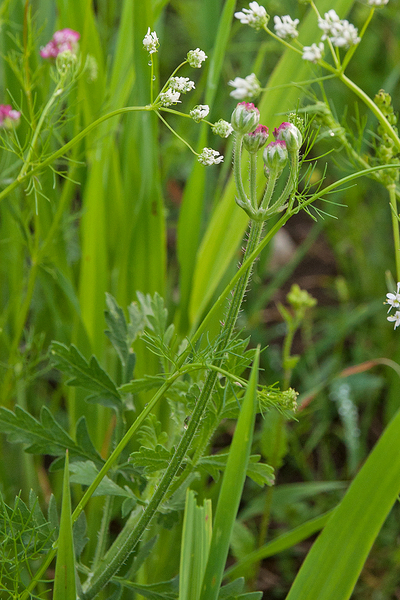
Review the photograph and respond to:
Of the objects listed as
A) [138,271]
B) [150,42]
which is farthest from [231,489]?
[138,271]

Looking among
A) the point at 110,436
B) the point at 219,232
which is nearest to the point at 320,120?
the point at 219,232

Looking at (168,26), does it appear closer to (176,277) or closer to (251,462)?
(176,277)

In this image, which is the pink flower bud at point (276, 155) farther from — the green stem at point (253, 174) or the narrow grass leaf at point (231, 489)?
the narrow grass leaf at point (231, 489)

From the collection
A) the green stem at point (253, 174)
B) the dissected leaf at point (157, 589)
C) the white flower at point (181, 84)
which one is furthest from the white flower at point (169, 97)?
the dissected leaf at point (157, 589)

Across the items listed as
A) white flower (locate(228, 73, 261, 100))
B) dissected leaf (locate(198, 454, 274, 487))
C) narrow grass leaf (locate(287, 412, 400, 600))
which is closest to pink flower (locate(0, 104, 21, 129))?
white flower (locate(228, 73, 261, 100))

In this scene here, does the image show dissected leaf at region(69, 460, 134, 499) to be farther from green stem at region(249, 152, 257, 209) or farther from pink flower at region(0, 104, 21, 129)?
pink flower at region(0, 104, 21, 129)

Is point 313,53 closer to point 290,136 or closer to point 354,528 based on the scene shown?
point 290,136

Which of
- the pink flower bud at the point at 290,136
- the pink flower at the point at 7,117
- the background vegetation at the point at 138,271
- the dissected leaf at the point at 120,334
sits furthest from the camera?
the background vegetation at the point at 138,271
